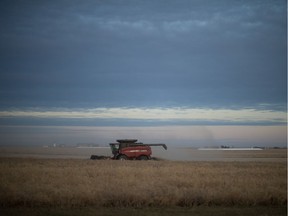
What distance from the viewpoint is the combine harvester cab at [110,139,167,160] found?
140 feet

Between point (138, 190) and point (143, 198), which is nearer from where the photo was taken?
point (143, 198)

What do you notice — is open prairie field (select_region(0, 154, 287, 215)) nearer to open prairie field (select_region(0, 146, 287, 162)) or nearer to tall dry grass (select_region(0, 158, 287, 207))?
tall dry grass (select_region(0, 158, 287, 207))

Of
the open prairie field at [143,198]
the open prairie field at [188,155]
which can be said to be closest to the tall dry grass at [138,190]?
the open prairie field at [143,198]

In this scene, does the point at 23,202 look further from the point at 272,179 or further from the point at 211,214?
the point at 272,179

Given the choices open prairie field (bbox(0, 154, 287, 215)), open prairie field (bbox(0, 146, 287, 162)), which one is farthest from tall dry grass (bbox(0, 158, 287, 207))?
open prairie field (bbox(0, 146, 287, 162))

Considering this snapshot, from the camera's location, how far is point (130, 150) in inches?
1686

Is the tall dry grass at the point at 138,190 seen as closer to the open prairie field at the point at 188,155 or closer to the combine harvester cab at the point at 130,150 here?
the combine harvester cab at the point at 130,150

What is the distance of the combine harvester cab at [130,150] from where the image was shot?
140ft

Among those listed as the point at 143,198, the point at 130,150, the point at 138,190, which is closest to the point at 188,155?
the point at 130,150

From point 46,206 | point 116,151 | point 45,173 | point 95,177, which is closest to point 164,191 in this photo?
point 46,206

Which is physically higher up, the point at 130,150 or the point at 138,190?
the point at 130,150

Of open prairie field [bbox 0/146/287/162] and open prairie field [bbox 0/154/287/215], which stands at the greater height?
open prairie field [bbox 0/146/287/162]

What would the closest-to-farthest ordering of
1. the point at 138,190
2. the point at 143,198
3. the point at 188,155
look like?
the point at 143,198 → the point at 138,190 → the point at 188,155

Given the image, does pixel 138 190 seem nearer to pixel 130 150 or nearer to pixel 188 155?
pixel 130 150
